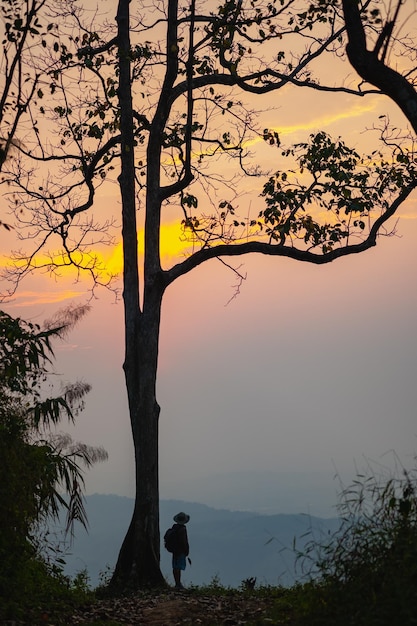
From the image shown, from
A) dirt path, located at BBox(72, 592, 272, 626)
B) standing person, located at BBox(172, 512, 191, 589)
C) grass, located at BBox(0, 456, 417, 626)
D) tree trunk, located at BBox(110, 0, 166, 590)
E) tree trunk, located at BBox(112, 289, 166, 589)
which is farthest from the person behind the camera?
standing person, located at BBox(172, 512, 191, 589)

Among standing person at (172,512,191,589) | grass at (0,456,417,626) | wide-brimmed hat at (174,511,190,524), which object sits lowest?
grass at (0,456,417,626)

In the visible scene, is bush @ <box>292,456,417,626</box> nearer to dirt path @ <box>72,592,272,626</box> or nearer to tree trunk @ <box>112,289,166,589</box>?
dirt path @ <box>72,592,272,626</box>

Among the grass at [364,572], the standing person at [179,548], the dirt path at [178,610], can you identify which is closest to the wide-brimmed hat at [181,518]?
the standing person at [179,548]

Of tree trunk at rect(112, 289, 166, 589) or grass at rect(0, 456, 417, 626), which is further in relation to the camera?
tree trunk at rect(112, 289, 166, 589)

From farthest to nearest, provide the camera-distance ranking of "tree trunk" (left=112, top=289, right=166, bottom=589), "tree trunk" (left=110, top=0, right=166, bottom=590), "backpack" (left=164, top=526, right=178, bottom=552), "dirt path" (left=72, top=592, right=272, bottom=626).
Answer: "backpack" (left=164, top=526, right=178, bottom=552)
"tree trunk" (left=110, top=0, right=166, bottom=590)
"tree trunk" (left=112, top=289, right=166, bottom=589)
"dirt path" (left=72, top=592, right=272, bottom=626)

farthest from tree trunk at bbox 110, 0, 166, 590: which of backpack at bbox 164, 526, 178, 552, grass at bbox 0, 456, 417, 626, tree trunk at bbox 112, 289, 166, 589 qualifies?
grass at bbox 0, 456, 417, 626

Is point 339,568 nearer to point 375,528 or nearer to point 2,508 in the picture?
point 375,528

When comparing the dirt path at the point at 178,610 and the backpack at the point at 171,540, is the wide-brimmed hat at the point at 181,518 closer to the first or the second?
the backpack at the point at 171,540

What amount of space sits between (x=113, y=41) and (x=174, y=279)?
19.9ft

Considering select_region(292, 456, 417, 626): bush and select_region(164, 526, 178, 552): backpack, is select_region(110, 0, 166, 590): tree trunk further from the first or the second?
select_region(292, 456, 417, 626): bush

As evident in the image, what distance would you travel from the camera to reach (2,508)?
13.2 meters

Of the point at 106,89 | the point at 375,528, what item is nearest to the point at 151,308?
the point at 106,89

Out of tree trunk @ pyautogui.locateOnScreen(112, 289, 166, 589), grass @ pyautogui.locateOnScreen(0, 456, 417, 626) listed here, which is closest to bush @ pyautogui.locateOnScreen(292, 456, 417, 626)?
grass @ pyautogui.locateOnScreen(0, 456, 417, 626)

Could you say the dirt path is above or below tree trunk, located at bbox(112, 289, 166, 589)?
below
